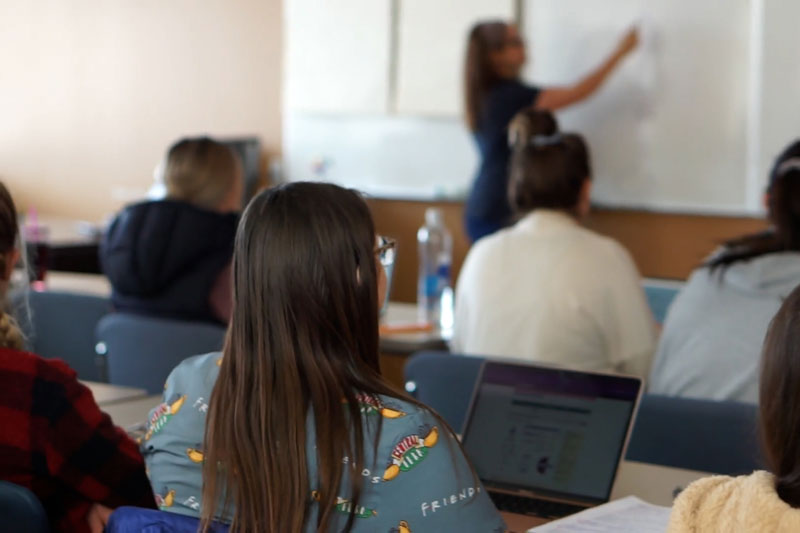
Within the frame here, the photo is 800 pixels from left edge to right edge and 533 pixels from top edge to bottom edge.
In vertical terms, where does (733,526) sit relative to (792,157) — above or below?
below

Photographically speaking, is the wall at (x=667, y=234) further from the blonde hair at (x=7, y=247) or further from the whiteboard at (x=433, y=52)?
the blonde hair at (x=7, y=247)

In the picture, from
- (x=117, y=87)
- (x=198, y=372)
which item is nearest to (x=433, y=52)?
(x=117, y=87)

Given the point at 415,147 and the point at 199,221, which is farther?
the point at 415,147

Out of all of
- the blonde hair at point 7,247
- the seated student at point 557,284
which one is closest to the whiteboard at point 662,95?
the seated student at point 557,284

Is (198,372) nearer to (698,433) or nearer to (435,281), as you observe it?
(698,433)

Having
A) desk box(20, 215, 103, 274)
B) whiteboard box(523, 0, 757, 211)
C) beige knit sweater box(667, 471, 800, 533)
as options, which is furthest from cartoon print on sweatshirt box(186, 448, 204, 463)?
desk box(20, 215, 103, 274)

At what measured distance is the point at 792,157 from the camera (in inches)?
104

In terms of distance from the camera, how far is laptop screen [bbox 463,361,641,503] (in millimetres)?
1871

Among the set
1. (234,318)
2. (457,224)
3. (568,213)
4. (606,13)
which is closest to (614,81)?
(606,13)

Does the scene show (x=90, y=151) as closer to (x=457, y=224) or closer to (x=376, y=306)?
(x=457, y=224)

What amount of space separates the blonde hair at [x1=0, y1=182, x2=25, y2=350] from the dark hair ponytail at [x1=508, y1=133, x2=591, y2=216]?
4.76 ft

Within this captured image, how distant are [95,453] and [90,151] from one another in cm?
587

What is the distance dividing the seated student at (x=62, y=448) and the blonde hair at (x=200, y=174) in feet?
5.39

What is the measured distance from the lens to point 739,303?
103 inches
